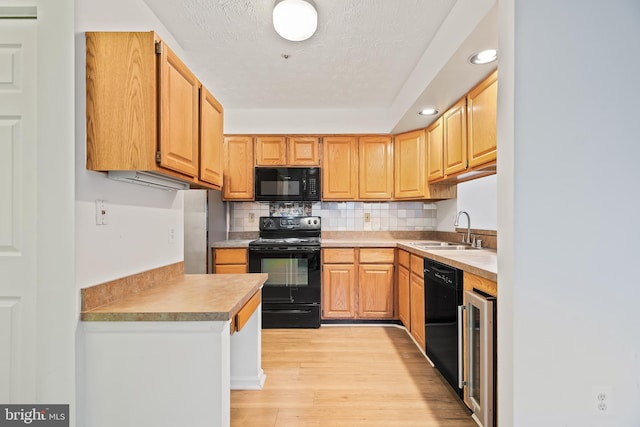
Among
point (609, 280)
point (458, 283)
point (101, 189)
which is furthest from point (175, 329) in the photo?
point (609, 280)

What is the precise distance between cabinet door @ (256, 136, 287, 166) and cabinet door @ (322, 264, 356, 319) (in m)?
1.33

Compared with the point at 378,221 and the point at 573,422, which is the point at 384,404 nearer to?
the point at 573,422

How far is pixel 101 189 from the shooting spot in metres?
1.42

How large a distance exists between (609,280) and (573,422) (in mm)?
622

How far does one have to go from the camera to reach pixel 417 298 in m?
2.88

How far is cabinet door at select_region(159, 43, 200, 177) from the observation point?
1.41 meters

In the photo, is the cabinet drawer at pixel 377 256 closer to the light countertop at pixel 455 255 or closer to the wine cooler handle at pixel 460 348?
the light countertop at pixel 455 255

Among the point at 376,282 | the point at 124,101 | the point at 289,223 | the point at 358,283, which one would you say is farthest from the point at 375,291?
the point at 124,101

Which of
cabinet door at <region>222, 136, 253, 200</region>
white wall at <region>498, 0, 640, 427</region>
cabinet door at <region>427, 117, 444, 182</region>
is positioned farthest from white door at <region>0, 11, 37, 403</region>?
cabinet door at <region>427, 117, 444, 182</region>

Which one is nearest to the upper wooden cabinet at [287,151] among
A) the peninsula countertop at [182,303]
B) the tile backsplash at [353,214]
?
the tile backsplash at [353,214]

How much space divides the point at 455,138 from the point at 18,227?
2.88 m

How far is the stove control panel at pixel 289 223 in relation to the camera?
398 centimetres

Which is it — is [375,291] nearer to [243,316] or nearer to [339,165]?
[339,165]

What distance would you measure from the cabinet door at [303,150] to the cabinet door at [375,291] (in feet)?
4.38
